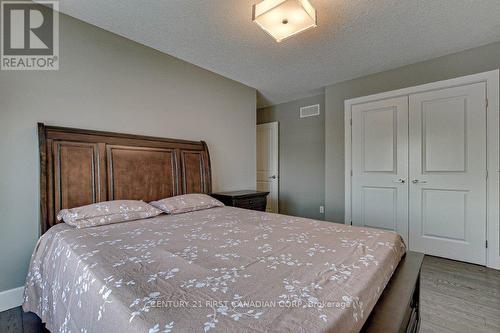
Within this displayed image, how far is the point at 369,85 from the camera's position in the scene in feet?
11.4

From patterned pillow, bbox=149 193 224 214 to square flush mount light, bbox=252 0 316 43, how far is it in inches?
70.9

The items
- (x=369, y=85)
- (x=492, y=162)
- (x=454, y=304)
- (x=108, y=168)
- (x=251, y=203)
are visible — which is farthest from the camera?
(x=369, y=85)

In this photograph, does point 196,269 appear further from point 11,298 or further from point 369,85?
point 369,85

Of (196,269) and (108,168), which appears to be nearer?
(196,269)

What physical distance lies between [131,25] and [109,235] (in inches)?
78.2

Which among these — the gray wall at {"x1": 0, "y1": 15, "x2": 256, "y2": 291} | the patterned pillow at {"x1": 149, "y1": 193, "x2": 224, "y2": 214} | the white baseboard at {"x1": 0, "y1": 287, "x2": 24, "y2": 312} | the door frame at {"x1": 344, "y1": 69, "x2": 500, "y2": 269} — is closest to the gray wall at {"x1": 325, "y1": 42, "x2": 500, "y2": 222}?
the door frame at {"x1": 344, "y1": 69, "x2": 500, "y2": 269}

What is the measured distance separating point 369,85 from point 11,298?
4.60m

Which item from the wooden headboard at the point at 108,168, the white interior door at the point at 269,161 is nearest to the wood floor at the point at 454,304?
the wooden headboard at the point at 108,168

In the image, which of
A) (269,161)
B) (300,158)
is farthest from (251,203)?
(269,161)

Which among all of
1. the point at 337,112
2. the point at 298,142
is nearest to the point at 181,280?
the point at 337,112

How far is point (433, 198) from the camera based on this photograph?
2977mm

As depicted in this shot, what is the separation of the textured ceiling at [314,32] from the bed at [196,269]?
1145mm

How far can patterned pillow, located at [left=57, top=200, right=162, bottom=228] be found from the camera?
180 cm

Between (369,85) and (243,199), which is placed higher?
(369,85)
